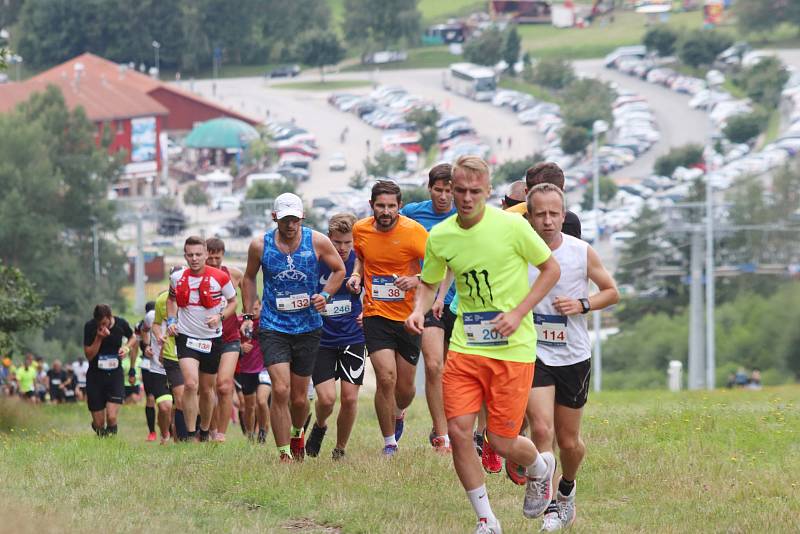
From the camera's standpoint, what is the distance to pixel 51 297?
8719cm

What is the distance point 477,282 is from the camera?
9.99 meters

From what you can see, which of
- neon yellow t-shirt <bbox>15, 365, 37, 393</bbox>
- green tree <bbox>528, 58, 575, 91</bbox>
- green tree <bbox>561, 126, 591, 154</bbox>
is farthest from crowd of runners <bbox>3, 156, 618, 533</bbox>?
green tree <bbox>528, 58, 575, 91</bbox>

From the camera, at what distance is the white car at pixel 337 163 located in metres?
152

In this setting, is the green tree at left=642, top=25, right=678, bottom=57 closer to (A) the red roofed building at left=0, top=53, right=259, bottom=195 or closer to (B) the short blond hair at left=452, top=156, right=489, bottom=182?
(A) the red roofed building at left=0, top=53, right=259, bottom=195

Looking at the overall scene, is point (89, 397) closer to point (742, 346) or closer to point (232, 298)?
point (232, 298)

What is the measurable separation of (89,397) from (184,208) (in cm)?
12067

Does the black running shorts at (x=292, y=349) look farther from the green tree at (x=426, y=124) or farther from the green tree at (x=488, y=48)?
the green tree at (x=488, y=48)

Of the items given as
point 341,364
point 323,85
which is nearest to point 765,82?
point 323,85

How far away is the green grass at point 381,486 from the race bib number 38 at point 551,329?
1191 millimetres

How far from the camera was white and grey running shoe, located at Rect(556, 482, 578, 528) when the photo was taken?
10711mm

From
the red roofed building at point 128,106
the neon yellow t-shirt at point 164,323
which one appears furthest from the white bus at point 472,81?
the neon yellow t-shirt at point 164,323

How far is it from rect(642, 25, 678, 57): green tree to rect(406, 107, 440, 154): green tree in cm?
3410

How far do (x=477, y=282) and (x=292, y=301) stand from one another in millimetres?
3232

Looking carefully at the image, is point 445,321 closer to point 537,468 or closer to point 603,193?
point 537,468
